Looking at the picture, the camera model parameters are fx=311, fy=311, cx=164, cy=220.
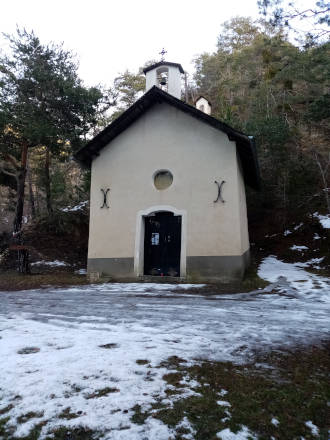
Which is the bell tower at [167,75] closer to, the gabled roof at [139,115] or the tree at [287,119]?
the gabled roof at [139,115]

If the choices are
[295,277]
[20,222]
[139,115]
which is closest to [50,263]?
[20,222]

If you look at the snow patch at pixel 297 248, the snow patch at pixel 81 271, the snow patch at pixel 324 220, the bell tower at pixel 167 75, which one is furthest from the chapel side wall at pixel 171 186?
the snow patch at pixel 324 220

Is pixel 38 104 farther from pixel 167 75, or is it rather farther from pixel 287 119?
pixel 287 119

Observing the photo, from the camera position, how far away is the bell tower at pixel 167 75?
12172 mm

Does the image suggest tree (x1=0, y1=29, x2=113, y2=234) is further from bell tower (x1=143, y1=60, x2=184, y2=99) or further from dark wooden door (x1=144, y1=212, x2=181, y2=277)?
dark wooden door (x1=144, y1=212, x2=181, y2=277)

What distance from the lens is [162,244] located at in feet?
37.0

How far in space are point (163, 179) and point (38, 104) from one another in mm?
6554

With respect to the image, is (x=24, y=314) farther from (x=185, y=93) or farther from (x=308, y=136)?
(x=185, y=93)

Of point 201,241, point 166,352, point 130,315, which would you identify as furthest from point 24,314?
point 201,241

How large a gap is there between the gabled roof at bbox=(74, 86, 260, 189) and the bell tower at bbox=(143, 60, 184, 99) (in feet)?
3.68

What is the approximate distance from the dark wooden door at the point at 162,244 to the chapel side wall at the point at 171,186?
0.55m

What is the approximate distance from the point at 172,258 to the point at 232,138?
15.1 ft

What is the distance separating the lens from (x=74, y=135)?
13.3 m

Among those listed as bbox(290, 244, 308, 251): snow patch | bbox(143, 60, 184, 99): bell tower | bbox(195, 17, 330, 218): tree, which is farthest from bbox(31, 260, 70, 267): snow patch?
bbox(195, 17, 330, 218): tree
